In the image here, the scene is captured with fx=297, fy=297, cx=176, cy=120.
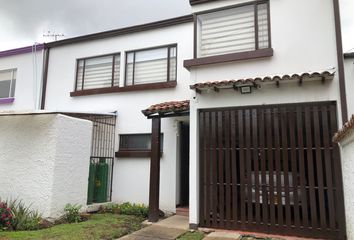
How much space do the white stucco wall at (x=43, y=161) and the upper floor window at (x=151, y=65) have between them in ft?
11.5

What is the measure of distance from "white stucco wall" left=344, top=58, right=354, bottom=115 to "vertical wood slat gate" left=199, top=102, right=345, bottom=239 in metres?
0.39

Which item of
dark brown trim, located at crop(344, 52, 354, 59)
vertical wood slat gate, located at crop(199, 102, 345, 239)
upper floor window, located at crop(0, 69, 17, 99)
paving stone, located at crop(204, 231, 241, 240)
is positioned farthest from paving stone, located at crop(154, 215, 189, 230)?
upper floor window, located at crop(0, 69, 17, 99)

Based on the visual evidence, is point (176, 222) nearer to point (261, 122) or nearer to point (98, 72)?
point (261, 122)

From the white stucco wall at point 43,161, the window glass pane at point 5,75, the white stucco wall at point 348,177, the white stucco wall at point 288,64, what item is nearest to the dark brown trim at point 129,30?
the window glass pane at point 5,75

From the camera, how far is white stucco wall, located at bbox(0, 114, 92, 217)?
877 centimetres

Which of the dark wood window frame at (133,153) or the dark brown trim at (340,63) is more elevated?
the dark brown trim at (340,63)

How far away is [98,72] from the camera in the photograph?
43.5 ft

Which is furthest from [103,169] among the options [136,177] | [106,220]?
[106,220]

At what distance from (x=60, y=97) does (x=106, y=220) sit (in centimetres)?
697

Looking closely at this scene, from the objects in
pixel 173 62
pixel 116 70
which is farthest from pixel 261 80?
pixel 116 70

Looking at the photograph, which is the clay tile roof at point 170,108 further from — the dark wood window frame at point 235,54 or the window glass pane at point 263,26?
the window glass pane at point 263,26

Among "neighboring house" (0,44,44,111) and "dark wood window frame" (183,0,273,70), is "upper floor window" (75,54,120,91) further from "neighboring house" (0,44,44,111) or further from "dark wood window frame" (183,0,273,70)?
"dark wood window frame" (183,0,273,70)

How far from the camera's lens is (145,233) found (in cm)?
790

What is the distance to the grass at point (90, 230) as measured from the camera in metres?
7.14
